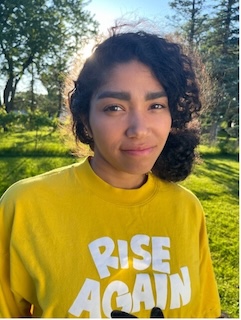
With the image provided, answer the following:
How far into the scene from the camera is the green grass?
349 centimetres

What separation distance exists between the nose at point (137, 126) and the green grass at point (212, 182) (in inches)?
20.5

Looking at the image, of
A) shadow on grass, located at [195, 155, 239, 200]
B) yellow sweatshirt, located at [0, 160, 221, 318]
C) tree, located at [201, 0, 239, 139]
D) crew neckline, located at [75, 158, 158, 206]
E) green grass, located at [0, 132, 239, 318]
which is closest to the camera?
yellow sweatshirt, located at [0, 160, 221, 318]

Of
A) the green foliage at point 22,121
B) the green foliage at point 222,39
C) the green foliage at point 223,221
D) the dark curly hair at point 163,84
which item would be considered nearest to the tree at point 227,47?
the green foliage at point 222,39

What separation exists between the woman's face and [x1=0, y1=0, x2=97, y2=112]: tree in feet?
41.3

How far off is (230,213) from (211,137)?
8732 millimetres

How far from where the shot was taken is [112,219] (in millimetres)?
1103

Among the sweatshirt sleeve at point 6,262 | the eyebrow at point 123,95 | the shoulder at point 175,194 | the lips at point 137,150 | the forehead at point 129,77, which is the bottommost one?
the sweatshirt sleeve at point 6,262

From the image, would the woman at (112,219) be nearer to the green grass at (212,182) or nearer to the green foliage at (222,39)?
the green grass at (212,182)

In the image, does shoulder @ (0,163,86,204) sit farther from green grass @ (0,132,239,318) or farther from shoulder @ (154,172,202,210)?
green grass @ (0,132,239,318)

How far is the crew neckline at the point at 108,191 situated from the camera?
113 cm

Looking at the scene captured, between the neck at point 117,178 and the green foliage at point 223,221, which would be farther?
the green foliage at point 223,221

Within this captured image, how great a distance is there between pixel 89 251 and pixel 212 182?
6924 mm

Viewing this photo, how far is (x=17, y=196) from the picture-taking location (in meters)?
1.07

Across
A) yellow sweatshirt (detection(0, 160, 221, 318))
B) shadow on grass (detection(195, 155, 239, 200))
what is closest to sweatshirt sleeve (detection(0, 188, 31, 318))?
yellow sweatshirt (detection(0, 160, 221, 318))
